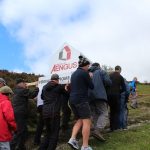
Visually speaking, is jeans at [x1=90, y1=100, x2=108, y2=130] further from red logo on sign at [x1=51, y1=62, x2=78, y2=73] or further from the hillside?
the hillside

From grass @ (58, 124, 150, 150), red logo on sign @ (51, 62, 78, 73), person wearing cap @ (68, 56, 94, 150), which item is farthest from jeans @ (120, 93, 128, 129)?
person wearing cap @ (68, 56, 94, 150)

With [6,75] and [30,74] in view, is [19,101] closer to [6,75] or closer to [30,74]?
[6,75]

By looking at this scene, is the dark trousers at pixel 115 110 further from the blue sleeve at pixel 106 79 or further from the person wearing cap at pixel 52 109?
the person wearing cap at pixel 52 109

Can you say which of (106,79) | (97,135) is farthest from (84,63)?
(97,135)

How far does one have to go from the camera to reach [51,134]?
12.5 m

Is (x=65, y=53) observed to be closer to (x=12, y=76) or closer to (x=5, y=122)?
(x=5, y=122)

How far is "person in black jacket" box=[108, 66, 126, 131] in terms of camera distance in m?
14.5

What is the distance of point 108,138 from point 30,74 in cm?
900

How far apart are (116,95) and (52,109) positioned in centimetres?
266

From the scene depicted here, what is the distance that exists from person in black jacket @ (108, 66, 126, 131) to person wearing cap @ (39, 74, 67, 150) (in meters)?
2.18

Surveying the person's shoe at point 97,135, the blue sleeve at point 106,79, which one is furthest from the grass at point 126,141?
the blue sleeve at point 106,79

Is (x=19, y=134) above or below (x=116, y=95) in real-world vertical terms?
Result: below

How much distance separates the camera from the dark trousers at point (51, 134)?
12.3m

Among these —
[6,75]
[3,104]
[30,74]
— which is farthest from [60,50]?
[30,74]
